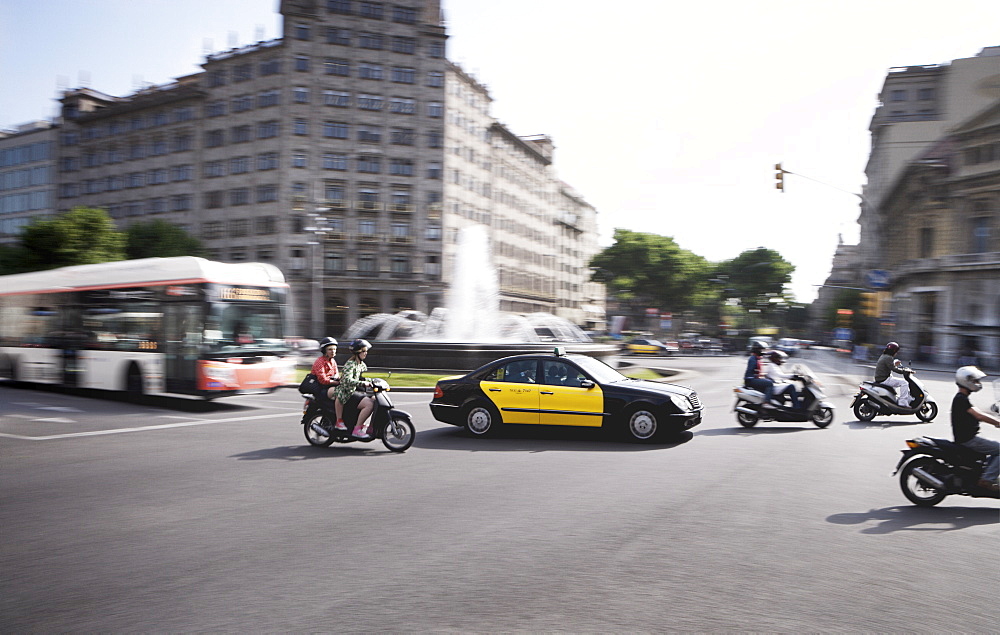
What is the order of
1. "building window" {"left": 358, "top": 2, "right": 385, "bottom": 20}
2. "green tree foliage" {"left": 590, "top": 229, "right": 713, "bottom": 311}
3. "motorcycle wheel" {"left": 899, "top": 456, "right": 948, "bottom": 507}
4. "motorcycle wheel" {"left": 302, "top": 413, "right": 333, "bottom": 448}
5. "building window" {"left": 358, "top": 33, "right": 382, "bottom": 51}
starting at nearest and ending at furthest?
1. "motorcycle wheel" {"left": 899, "top": 456, "right": 948, "bottom": 507}
2. "motorcycle wheel" {"left": 302, "top": 413, "right": 333, "bottom": 448}
3. "building window" {"left": 358, "top": 33, "right": 382, "bottom": 51}
4. "building window" {"left": 358, "top": 2, "right": 385, "bottom": 20}
5. "green tree foliage" {"left": 590, "top": 229, "right": 713, "bottom": 311}

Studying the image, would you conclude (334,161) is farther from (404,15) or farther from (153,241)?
(153,241)

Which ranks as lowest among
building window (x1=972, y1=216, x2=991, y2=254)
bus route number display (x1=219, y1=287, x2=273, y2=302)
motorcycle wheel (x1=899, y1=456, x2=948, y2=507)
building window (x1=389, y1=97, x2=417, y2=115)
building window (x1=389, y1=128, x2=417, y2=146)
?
motorcycle wheel (x1=899, y1=456, x2=948, y2=507)

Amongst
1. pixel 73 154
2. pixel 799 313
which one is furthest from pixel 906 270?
pixel 799 313

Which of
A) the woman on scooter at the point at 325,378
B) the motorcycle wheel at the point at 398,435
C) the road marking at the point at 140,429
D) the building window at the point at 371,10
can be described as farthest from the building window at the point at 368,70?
the motorcycle wheel at the point at 398,435

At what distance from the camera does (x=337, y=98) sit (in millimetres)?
57531

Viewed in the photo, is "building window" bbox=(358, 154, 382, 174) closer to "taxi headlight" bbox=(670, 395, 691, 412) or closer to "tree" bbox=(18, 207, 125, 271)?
"tree" bbox=(18, 207, 125, 271)

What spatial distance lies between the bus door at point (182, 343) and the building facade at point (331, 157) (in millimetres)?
38398

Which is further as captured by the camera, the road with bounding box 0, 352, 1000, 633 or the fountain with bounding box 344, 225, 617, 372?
the fountain with bounding box 344, 225, 617, 372

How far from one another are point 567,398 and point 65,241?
40.3m

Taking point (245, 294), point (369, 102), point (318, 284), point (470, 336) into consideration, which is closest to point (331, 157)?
point (369, 102)

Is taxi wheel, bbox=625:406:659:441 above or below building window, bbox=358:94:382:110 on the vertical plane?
below

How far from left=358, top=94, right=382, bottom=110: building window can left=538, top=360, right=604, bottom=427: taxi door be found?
166 ft

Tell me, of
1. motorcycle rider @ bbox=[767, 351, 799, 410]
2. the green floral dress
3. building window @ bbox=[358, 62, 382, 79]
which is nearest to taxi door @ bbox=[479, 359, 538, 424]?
the green floral dress

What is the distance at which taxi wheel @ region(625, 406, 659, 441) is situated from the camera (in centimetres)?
1103
